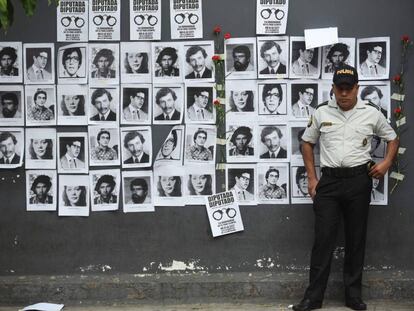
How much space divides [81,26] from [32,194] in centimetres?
153

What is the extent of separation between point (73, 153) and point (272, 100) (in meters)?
1.80

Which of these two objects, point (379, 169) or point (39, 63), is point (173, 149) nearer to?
Result: point (39, 63)

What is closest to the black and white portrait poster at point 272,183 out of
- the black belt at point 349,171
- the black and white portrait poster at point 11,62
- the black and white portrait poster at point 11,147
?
the black belt at point 349,171

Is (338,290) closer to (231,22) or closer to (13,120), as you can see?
(231,22)

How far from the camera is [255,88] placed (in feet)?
19.8

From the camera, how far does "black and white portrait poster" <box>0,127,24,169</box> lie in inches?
242

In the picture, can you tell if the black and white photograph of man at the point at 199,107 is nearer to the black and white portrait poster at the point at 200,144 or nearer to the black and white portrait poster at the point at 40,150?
the black and white portrait poster at the point at 200,144

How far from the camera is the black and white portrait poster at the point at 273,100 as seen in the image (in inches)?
238

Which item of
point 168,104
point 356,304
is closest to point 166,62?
point 168,104

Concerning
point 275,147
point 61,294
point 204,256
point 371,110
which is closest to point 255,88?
point 275,147

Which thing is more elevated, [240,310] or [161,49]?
[161,49]

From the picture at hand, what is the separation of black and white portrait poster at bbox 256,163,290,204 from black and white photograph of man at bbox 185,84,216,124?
2.02 ft

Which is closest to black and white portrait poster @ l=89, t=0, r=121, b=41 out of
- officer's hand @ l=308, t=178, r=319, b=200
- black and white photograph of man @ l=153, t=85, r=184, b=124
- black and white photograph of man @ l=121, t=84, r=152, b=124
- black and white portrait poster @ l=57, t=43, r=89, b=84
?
black and white portrait poster @ l=57, t=43, r=89, b=84

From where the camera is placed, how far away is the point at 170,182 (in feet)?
20.1
